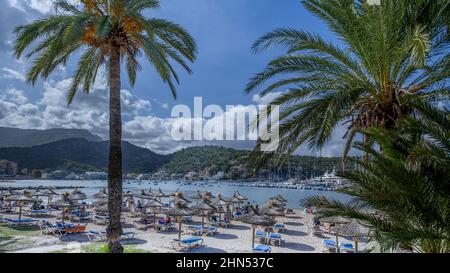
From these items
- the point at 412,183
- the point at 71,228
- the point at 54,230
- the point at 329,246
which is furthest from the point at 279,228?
the point at 412,183

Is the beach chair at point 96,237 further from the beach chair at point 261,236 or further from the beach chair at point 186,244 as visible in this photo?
the beach chair at point 261,236

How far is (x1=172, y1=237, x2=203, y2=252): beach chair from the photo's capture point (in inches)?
576

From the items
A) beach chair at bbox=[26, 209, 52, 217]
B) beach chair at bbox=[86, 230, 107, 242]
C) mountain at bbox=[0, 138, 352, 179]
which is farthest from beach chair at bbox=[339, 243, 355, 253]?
mountain at bbox=[0, 138, 352, 179]

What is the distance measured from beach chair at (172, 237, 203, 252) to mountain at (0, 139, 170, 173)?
346ft

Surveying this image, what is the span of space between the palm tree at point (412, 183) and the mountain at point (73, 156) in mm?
116288

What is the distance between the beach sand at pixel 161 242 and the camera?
544 inches

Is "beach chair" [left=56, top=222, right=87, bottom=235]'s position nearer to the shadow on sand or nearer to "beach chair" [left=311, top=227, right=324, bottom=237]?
the shadow on sand

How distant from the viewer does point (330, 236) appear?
66.1 ft

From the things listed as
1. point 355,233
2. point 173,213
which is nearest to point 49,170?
point 173,213

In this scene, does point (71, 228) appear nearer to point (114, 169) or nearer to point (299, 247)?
point (114, 169)

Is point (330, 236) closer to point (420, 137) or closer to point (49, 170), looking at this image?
point (420, 137)
